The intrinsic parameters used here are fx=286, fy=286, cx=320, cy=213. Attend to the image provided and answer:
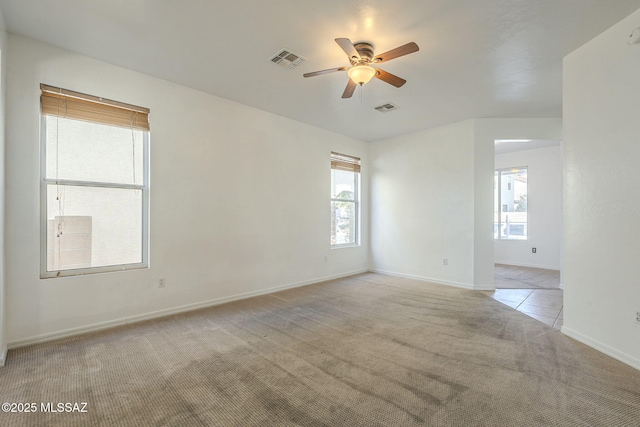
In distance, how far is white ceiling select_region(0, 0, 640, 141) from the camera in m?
2.34

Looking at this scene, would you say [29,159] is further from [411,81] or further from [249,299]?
[411,81]

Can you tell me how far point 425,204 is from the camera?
18.5ft

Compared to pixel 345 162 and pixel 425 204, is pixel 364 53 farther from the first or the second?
pixel 425 204

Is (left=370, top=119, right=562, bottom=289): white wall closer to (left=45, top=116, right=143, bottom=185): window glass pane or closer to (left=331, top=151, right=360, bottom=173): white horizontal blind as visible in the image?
(left=331, top=151, right=360, bottom=173): white horizontal blind

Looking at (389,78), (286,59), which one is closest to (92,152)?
(286,59)

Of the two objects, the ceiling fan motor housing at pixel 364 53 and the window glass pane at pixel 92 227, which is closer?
the ceiling fan motor housing at pixel 364 53

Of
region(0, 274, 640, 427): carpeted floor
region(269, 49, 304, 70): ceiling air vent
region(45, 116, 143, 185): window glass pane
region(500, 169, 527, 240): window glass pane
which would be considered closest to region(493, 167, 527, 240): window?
region(500, 169, 527, 240): window glass pane

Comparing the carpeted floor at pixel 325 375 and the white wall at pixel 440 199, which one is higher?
the white wall at pixel 440 199

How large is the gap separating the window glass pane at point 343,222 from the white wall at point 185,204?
344 millimetres

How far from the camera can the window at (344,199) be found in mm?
5949

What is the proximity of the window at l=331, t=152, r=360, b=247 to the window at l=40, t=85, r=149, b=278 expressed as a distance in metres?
3.45

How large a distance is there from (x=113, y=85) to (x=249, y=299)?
3188mm

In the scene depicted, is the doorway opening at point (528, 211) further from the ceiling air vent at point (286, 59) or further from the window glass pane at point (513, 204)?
the ceiling air vent at point (286, 59)

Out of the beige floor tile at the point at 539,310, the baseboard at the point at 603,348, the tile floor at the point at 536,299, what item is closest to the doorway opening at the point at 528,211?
the tile floor at the point at 536,299
